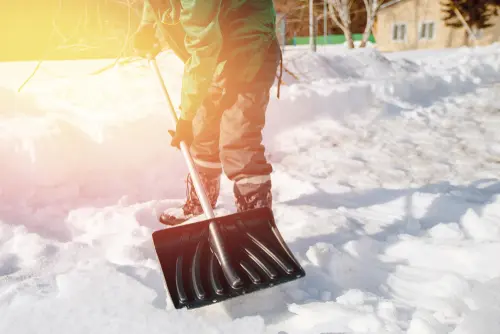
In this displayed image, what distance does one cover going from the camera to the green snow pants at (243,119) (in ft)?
7.34

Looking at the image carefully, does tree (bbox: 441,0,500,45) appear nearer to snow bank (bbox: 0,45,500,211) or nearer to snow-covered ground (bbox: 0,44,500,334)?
snow bank (bbox: 0,45,500,211)

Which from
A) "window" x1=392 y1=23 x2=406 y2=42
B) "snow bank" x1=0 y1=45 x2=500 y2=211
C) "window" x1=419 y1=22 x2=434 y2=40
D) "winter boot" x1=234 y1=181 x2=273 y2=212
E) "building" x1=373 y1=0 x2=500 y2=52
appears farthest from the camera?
"window" x1=392 y1=23 x2=406 y2=42

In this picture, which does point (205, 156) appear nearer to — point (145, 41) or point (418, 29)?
point (145, 41)

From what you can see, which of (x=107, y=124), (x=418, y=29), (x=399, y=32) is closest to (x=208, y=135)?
(x=107, y=124)

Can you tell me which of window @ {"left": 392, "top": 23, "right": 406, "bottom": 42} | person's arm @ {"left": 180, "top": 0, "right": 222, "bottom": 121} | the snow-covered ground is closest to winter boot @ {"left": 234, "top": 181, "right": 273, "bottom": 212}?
the snow-covered ground

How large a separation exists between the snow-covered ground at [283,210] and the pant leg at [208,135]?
38cm

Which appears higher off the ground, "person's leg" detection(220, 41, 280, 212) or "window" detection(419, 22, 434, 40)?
"person's leg" detection(220, 41, 280, 212)

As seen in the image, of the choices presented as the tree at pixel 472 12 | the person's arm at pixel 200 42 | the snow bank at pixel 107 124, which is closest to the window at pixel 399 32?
the tree at pixel 472 12

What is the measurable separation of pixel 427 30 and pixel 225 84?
25347 millimetres

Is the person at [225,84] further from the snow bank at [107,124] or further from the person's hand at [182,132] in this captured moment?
the snow bank at [107,124]

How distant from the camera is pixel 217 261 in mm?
1811

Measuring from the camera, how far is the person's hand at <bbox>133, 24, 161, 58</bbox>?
2660 mm

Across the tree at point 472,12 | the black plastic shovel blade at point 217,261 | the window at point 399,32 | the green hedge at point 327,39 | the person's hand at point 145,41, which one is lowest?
the green hedge at point 327,39

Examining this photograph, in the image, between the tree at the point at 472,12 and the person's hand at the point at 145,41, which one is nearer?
the person's hand at the point at 145,41
